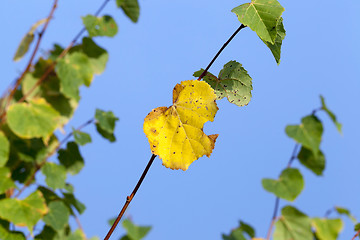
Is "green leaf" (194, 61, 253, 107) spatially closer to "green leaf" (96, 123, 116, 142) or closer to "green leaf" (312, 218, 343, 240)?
"green leaf" (312, 218, 343, 240)

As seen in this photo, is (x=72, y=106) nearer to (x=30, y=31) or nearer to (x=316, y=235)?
(x=30, y=31)

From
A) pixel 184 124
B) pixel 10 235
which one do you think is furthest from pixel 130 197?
pixel 10 235

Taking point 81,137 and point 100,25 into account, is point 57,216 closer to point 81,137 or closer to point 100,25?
point 81,137

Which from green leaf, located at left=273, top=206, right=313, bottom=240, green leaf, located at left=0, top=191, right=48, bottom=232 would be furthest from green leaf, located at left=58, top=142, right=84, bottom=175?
green leaf, located at left=273, top=206, right=313, bottom=240

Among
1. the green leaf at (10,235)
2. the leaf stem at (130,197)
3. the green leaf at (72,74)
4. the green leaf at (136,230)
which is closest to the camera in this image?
the leaf stem at (130,197)

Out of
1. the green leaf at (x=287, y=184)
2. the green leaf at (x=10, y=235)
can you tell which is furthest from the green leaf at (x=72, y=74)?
the green leaf at (x=287, y=184)

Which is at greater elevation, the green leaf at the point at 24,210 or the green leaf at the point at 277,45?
the green leaf at the point at 277,45

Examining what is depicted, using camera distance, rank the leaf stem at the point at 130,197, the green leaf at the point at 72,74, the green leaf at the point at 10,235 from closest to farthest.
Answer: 1. the leaf stem at the point at 130,197
2. the green leaf at the point at 10,235
3. the green leaf at the point at 72,74

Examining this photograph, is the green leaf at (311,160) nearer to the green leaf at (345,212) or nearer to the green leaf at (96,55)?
the green leaf at (345,212)
